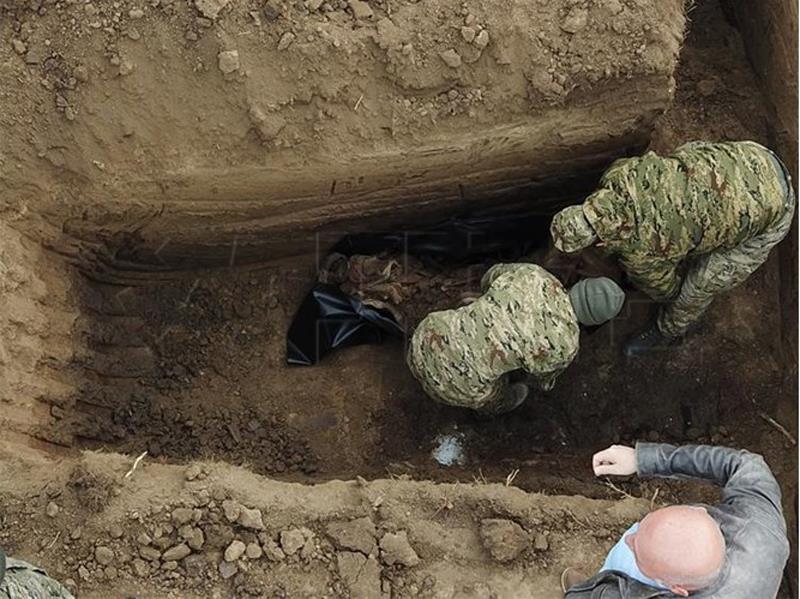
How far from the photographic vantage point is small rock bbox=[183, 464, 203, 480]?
133 inches

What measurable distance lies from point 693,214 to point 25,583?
2883 millimetres

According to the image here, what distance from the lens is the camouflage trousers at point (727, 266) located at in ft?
11.3

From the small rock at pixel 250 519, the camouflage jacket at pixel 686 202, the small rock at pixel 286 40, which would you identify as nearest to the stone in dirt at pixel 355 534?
the small rock at pixel 250 519

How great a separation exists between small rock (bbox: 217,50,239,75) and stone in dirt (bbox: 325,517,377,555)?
2.00m

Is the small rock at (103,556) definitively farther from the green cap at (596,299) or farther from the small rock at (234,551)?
the green cap at (596,299)

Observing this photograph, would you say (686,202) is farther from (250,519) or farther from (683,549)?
(250,519)

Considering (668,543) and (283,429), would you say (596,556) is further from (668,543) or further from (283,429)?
(283,429)

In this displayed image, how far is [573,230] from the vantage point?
3.45 m

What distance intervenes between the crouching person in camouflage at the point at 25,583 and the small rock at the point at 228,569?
1.83 feet

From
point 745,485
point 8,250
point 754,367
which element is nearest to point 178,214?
point 8,250

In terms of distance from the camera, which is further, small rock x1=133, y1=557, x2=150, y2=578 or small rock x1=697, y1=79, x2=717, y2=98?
small rock x1=697, y1=79, x2=717, y2=98

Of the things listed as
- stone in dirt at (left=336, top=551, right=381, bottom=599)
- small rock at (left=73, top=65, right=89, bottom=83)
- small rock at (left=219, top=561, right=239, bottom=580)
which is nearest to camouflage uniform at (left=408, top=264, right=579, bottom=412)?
stone in dirt at (left=336, top=551, right=381, bottom=599)

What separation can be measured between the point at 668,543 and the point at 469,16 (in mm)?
2338

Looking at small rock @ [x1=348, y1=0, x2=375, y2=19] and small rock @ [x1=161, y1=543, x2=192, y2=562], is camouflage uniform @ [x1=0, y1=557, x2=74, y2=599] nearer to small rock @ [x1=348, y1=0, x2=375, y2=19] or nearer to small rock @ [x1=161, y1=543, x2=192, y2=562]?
small rock @ [x1=161, y1=543, x2=192, y2=562]
